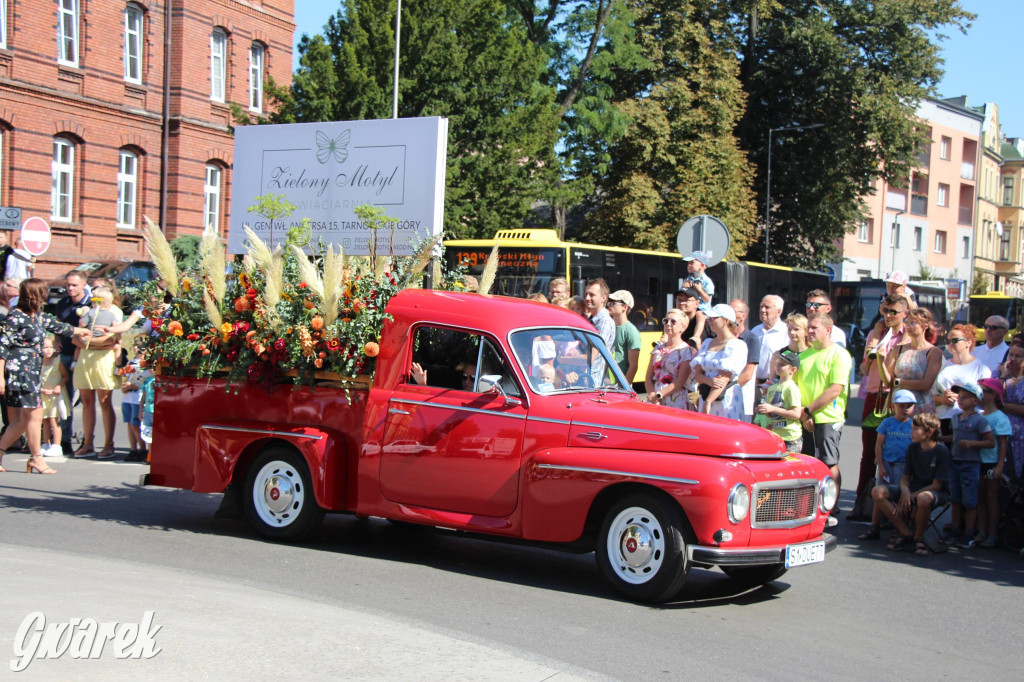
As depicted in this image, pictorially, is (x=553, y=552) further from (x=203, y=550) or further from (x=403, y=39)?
(x=403, y=39)

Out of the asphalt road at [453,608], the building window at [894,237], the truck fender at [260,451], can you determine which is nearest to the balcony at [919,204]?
the building window at [894,237]

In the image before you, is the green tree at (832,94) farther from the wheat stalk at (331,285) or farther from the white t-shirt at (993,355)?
the wheat stalk at (331,285)

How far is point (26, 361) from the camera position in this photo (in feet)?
37.7

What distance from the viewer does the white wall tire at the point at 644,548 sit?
6.84 meters

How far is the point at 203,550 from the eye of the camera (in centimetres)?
809

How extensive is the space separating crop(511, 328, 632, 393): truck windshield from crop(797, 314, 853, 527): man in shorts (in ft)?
7.40

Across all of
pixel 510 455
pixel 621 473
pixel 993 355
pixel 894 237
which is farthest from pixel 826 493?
pixel 894 237

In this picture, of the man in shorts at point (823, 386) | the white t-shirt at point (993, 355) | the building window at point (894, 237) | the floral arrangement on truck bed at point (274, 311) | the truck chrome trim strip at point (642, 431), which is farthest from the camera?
the building window at point (894, 237)

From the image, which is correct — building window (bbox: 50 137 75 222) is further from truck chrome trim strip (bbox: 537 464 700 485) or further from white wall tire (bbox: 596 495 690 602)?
white wall tire (bbox: 596 495 690 602)

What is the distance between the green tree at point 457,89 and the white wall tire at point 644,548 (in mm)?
20950

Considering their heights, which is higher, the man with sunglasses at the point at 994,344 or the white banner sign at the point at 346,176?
the white banner sign at the point at 346,176

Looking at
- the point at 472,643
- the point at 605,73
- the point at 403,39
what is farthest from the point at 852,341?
the point at 472,643

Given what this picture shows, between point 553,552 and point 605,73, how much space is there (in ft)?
98.0

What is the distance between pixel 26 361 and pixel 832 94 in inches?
1366
